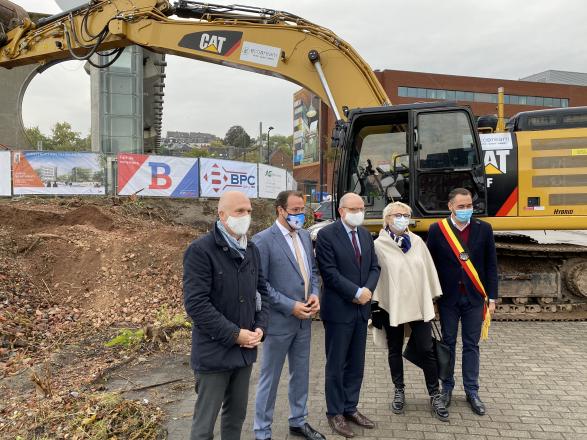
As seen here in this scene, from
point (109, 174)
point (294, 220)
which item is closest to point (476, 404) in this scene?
point (294, 220)

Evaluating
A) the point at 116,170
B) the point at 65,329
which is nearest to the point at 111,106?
the point at 116,170

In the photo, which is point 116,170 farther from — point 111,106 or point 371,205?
point 371,205

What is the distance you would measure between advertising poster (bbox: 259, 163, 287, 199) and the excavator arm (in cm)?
1114

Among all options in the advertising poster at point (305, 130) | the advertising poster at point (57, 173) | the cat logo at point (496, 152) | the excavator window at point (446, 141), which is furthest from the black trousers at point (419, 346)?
the advertising poster at point (305, 130)

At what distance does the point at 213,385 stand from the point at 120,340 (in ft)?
11.6

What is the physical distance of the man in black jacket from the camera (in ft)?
9.46

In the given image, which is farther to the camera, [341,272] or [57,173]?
[57,173]

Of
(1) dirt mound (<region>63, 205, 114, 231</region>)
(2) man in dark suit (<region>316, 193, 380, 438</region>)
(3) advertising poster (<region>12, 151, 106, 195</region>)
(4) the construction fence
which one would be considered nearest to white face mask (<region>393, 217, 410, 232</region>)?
(2) man in dark suit (<region>316, 193, 380, 438</region>)

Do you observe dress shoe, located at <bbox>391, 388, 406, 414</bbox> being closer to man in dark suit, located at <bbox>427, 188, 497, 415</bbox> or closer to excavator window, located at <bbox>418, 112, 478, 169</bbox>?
man in dark suit, located at <bbox>427, 188, 497, 415</bbox>

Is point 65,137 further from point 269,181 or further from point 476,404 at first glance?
point 476,404

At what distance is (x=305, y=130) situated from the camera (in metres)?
62.5

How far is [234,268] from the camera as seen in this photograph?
3016 mm

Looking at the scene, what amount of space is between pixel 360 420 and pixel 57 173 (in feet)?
43.8

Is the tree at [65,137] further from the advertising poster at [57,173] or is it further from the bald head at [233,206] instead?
the bald head at [233,206]
